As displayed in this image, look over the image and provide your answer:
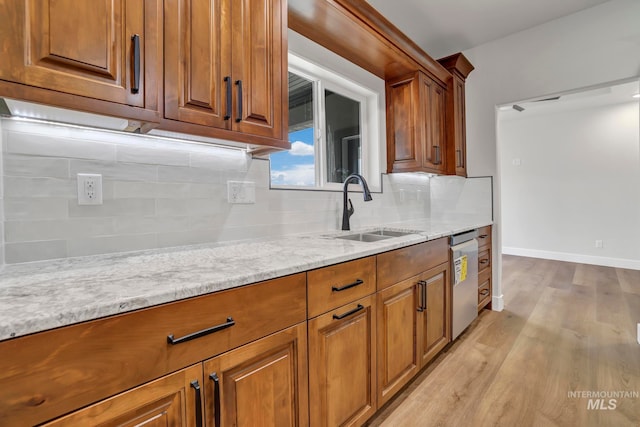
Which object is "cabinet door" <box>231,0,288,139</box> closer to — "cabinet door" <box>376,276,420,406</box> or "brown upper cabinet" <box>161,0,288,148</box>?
"brown upper cabinet" <box>161,0,288,148</box>

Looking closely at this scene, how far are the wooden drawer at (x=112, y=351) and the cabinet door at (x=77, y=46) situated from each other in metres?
0.67

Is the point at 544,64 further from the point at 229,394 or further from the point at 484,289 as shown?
the point at 229,394

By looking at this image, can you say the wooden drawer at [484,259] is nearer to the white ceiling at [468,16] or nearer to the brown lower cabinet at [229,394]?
the white ceiling at [468,16]

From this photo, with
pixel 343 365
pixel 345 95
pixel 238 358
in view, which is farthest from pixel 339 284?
pixel 345 95

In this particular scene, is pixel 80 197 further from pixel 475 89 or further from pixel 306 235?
pixel 475 89

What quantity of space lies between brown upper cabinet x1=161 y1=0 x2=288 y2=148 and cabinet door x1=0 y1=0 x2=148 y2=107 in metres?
0.10

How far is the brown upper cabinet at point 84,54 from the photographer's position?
2.48 feet

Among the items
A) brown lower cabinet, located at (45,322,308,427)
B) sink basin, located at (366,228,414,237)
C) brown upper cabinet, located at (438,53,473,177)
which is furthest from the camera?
brown upper cabinet, located at (438,53,473,177)

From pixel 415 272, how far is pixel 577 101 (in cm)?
485

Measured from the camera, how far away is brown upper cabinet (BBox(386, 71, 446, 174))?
2.52 metres

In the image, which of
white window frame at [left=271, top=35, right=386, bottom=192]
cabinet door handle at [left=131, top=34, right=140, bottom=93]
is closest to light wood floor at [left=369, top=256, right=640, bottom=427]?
white window frame at [left=271, top=35, right=386, bottom=192]

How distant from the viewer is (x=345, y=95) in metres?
2.45

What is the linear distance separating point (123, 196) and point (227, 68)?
26.1 inches

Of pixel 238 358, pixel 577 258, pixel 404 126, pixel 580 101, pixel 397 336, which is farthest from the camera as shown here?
pixel 577 258
